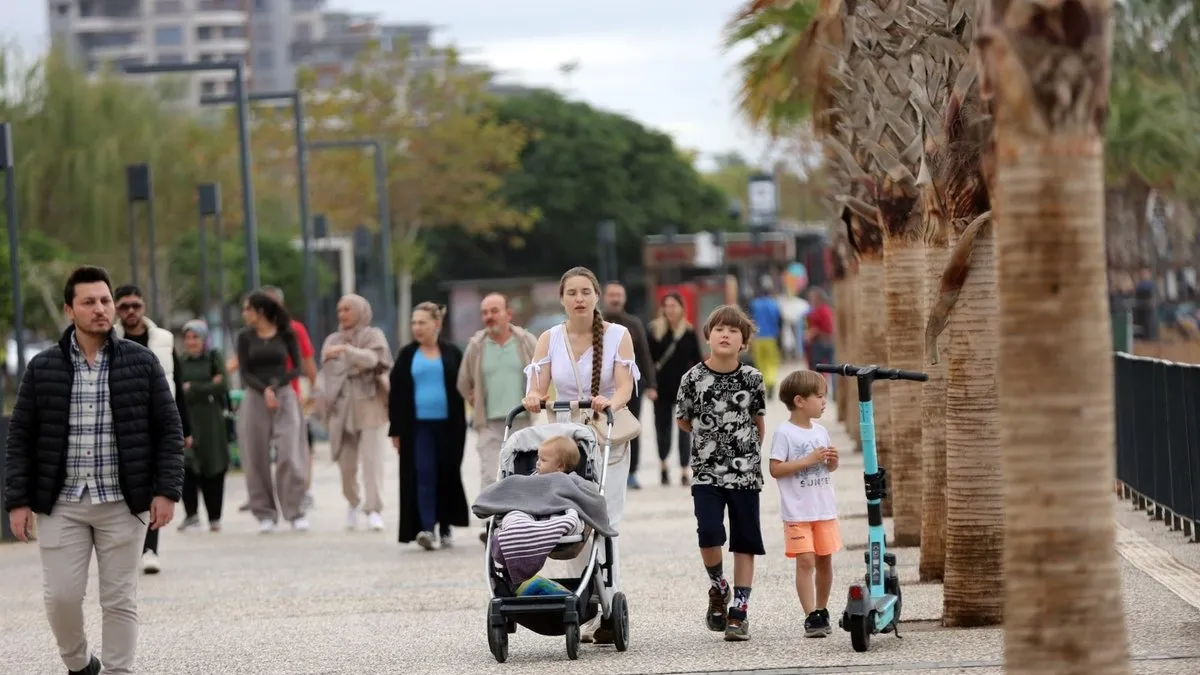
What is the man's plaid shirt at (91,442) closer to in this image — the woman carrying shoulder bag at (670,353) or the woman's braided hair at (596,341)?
the woman's braided hair at (596,341)

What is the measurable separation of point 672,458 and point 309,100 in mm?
49517

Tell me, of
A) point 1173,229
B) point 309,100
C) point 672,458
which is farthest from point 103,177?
point 672,458

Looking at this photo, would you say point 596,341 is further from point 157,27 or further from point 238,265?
point 157,27

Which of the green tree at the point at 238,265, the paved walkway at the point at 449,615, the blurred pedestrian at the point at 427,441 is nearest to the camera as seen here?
the paved walkway at the point at 449,615

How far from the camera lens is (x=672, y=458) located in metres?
26.2

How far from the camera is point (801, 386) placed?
32.8 ft

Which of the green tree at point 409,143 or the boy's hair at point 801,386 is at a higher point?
the green tree at point 409,143

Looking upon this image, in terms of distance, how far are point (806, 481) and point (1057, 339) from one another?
423 cm

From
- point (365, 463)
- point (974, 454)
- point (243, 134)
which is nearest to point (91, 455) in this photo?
point (974, 454)

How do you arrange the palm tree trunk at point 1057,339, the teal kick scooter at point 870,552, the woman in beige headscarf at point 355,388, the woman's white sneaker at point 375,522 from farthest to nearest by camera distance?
the woman's white sneaker at point 375,522 < the woman in beige headscarf at point 355,388 < the teal kick scooter at point 870,552 < the palm tree trunk at point 1057,339

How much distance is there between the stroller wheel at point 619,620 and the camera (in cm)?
1023

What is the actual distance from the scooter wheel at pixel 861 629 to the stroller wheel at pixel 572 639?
45.8 inches

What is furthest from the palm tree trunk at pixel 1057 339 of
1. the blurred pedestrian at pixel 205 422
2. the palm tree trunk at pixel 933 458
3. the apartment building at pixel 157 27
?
the apartment building at pixel 157 27

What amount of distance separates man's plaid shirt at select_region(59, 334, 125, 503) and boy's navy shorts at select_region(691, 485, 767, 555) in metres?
2.59
